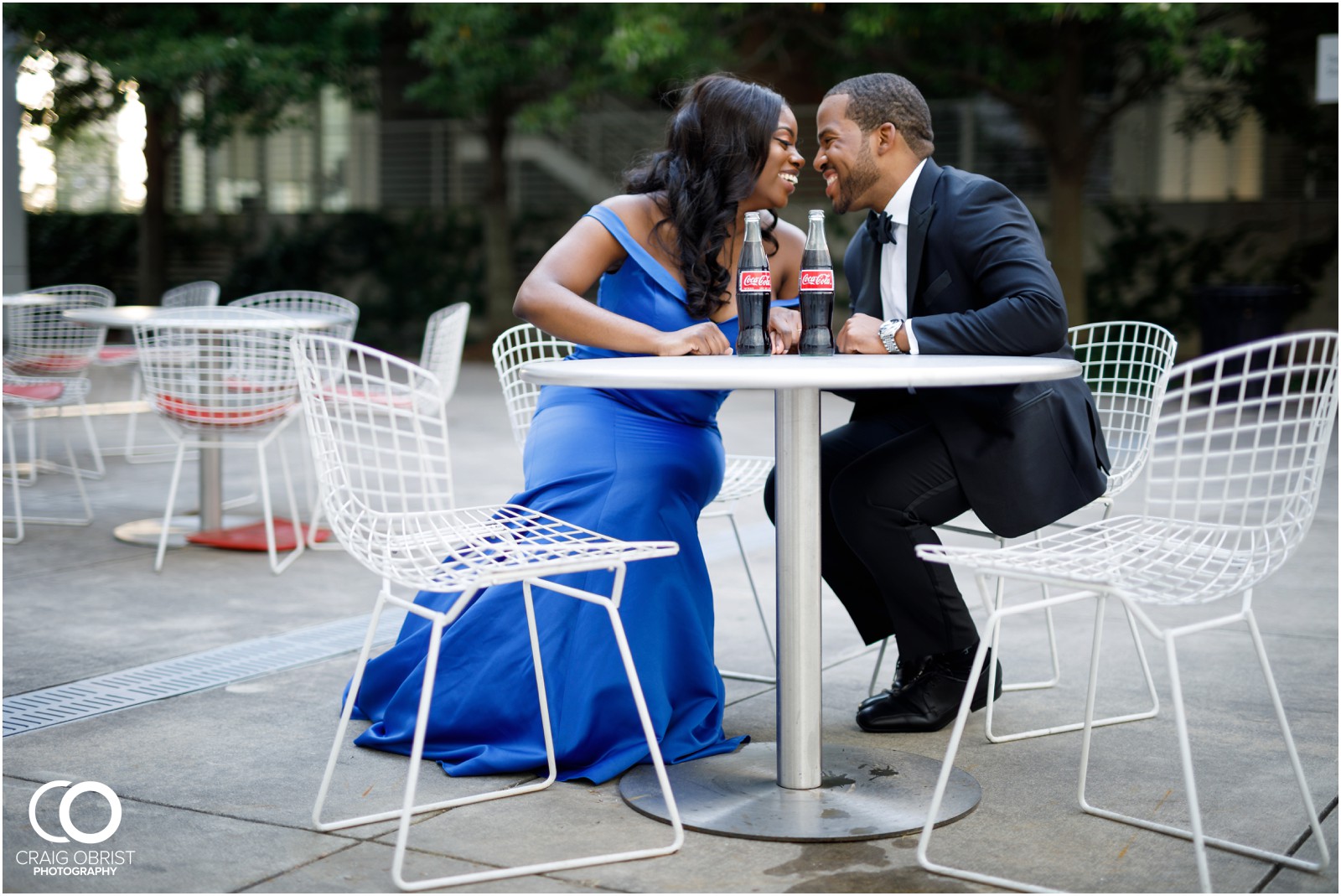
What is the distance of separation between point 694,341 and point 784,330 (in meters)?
0.36

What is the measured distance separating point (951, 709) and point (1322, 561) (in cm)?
286

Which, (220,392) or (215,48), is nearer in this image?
(220,392)

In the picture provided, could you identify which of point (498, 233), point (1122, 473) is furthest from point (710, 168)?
point (498, 233)

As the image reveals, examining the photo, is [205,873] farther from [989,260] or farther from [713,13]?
[713,13]

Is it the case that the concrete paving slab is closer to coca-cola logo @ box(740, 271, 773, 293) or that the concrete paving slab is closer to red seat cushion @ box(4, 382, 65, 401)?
coca-cola logo @ box(740, 271, 773, 293)

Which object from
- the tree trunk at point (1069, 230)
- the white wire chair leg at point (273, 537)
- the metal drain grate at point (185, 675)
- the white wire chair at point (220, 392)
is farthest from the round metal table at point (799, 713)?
the tree trunk at point (1069, 230)

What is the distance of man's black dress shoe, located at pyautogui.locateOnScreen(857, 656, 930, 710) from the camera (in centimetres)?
370

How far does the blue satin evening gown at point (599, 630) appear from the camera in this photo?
11.1ft

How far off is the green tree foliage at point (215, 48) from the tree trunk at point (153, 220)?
284 cm

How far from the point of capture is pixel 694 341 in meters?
3.36

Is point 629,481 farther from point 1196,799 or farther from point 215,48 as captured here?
point 215,48

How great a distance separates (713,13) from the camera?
508 inches

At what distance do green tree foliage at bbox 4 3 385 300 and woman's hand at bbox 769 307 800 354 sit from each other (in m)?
11.4

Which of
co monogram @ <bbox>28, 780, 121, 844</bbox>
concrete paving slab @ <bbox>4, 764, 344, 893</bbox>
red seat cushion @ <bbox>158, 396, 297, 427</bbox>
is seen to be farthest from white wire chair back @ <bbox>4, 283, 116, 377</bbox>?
concrete paving slab @ <bbox>4, 764, 344, 893</bbox>
